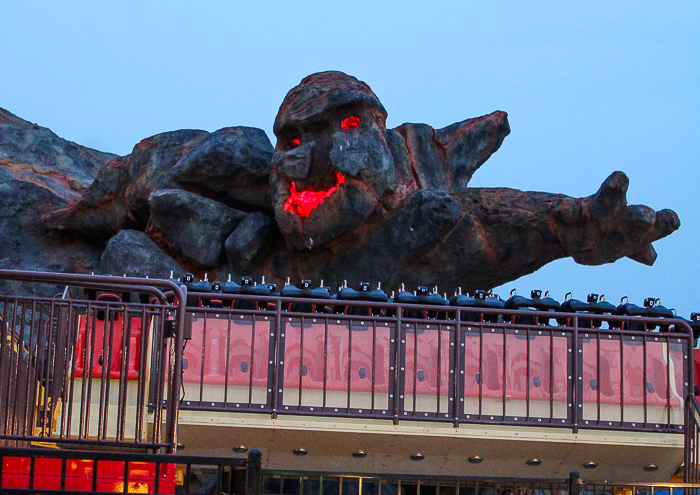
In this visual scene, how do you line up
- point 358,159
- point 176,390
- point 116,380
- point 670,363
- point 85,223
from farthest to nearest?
1. point 85,223
2. point 358,159
3. point 670,363
4. point 116,380
5. point 176,390

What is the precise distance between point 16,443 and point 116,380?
2.77m

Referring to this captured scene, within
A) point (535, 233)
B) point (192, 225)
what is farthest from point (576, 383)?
point (192, 225)

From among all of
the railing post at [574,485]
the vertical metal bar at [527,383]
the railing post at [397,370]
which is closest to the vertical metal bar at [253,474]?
the railing post at [574,485]

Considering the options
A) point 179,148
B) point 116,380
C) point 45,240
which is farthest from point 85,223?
point 116,380

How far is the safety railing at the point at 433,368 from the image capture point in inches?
356

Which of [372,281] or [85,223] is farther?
[85,223]

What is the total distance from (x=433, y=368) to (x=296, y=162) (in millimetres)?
4787

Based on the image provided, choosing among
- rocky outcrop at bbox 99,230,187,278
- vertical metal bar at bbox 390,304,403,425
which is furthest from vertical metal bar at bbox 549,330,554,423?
rocky outcrop at bbox 99,230,187,278

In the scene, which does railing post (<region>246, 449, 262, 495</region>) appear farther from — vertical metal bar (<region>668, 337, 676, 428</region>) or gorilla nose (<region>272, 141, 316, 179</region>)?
gorilla nose (<region>272, 141, 316, 179</region>)

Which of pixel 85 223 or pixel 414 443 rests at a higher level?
pixel 85 223

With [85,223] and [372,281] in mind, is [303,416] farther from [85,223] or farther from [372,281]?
[85,223]

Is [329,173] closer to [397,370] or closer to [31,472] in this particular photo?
[397,370]

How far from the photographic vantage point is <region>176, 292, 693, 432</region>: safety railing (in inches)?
356

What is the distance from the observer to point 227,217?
1425 cm
